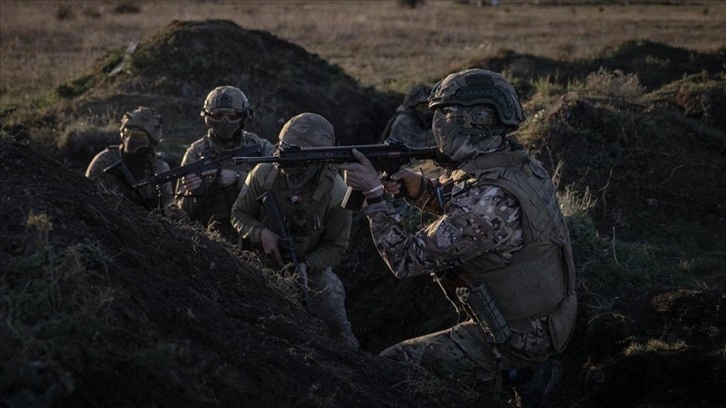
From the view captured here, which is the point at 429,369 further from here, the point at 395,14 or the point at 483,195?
the point at 395,14

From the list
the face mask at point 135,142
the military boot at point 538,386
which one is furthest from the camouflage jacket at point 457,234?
the face mask at point 135,142

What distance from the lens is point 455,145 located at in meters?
4.70

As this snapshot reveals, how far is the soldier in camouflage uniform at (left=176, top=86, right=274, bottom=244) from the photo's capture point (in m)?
7.62

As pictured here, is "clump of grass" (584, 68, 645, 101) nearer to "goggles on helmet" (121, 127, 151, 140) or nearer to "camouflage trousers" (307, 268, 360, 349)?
"camouflage trousers" (307, 268, 360, 349)

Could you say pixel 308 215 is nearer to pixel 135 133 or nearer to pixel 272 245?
pixel 272 245

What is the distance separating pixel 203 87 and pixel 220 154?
753 cm

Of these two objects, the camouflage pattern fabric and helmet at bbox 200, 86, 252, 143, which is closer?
the camouflage pattern fabric

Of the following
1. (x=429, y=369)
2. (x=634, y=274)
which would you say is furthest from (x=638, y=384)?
(x=634, y=274)

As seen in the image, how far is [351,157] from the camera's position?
4.78 m

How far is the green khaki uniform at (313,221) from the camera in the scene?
6.51m

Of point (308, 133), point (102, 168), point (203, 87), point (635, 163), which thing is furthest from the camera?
point (203, 87)

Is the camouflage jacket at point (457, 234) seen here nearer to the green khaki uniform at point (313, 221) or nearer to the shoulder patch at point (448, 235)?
the shoulder patch at point (448, 235)

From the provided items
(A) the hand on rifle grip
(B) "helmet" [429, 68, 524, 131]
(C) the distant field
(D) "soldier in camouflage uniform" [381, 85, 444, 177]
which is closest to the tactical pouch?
(B) "helmet" [429, 68, 524, 131]

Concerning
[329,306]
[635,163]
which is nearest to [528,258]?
[329,306]
